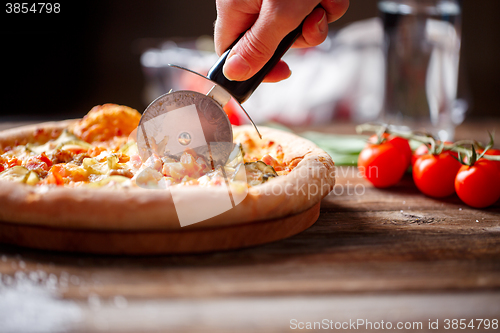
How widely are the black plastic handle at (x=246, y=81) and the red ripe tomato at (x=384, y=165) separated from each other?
111cm

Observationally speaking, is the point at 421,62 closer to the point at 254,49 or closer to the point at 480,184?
the point at 480,184

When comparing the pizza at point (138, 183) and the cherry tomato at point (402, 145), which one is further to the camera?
the cherry tomato at point (402, 145)

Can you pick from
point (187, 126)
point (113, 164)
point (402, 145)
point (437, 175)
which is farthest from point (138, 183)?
point (402, 145)

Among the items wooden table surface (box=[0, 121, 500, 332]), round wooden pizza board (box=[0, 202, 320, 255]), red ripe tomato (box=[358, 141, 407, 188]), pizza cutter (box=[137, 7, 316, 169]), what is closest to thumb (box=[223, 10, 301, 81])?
pizza cutter (box=[137, 7, 316, 169])

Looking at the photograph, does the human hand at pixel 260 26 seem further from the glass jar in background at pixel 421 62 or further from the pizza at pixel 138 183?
the glass jar in background at pixel 421 62

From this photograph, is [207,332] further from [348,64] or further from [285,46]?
[348,64]

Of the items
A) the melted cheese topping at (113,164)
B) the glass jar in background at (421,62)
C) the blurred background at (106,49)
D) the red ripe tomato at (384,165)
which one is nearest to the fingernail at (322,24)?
the melted cheese topping at (113,164)

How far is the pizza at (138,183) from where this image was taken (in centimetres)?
160

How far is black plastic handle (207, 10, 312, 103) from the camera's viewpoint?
6.82 feet

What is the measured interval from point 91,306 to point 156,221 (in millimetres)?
372

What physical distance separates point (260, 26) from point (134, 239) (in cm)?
106

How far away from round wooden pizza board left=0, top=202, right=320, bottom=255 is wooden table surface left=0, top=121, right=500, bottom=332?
4 centimetres

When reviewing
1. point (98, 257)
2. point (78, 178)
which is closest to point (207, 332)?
point (98, 257)

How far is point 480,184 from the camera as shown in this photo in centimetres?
235
